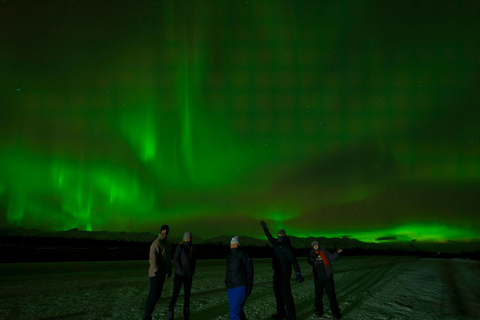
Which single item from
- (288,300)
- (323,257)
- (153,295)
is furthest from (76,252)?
(288,300)

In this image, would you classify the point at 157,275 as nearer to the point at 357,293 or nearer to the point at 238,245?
the point at 238,245

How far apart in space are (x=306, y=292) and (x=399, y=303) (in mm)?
3421

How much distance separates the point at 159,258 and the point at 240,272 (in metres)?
1.95

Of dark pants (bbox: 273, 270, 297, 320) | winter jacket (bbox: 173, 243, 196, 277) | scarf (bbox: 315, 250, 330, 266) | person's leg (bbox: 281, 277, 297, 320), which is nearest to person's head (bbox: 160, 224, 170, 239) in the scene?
winter jacket (bbox: 173, 243, 196, 277)

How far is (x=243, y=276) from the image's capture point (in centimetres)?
545

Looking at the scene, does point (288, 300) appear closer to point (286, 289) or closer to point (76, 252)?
point (286, 289)

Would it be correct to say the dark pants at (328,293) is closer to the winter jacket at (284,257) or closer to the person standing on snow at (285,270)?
the person standing on snow at (285,270)

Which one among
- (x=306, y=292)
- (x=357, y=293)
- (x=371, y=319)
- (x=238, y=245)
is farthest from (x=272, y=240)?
(x=357, y=293)

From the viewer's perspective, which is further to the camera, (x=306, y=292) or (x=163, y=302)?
(x=306, y=292)

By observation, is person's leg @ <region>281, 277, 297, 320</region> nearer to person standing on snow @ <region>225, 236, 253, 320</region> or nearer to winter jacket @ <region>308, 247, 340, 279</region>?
winter jacket @ <region>308, 247, 340, 279</region>

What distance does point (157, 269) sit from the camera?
6.29 m

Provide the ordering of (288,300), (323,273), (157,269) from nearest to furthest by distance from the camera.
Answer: (157,269), (288,300), (323,273)

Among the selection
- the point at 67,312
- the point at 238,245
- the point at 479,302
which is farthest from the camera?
the point at 479,302

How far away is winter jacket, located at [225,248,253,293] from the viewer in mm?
5409
